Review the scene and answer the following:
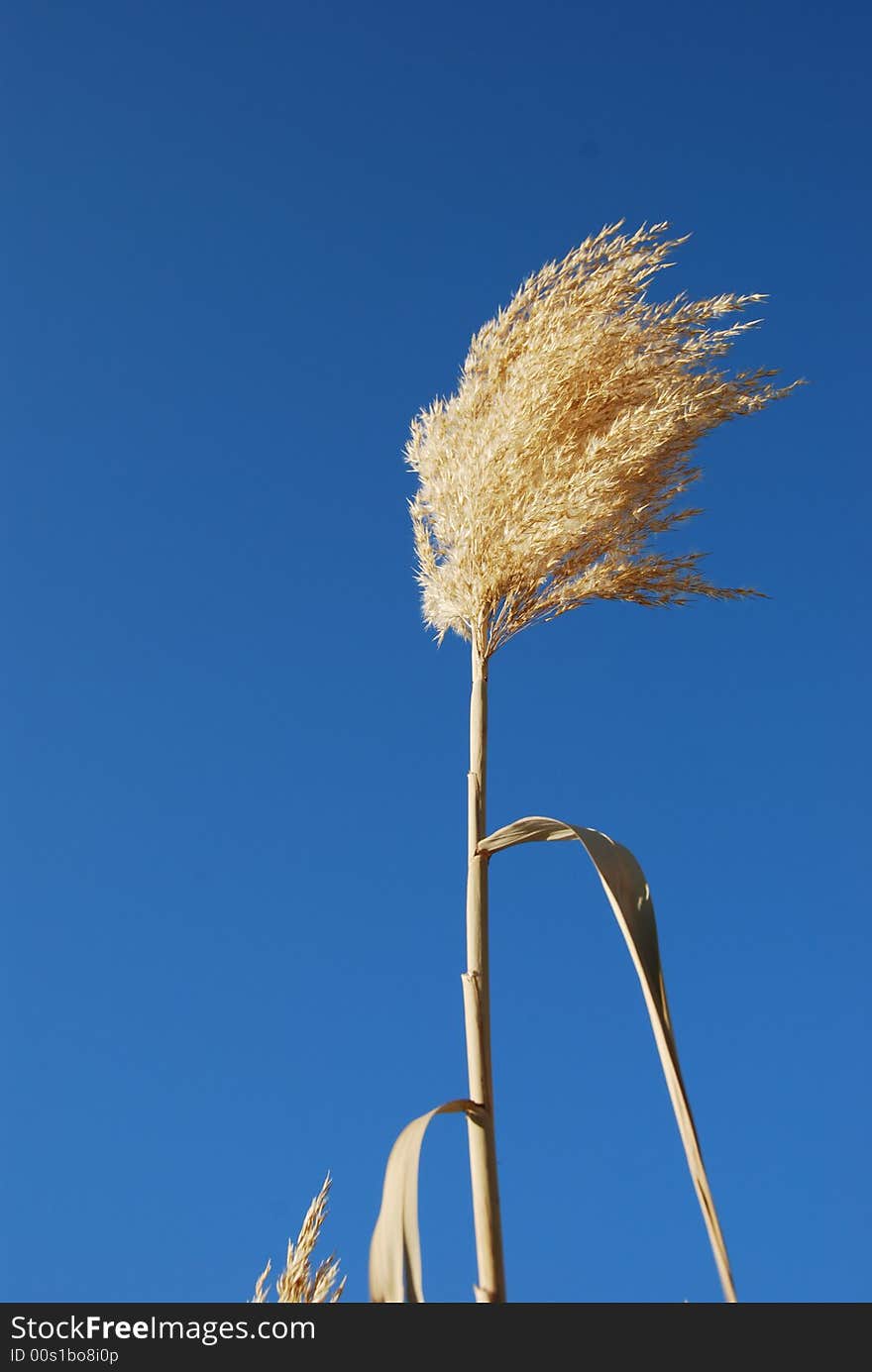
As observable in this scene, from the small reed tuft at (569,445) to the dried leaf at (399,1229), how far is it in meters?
0.96

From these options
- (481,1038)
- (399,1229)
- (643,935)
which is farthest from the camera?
(481,1038)

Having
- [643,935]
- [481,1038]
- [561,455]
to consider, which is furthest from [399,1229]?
[561,455]

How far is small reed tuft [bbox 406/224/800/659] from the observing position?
2.11m

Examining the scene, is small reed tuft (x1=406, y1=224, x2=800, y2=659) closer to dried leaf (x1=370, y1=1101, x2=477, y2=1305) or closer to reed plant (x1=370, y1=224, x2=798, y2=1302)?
reed plant (x1=370, y1=224, x2=798, y2=1302)

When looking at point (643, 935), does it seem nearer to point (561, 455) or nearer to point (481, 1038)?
point (481, 1038)

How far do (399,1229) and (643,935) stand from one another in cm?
50

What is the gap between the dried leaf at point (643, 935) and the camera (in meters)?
1.26

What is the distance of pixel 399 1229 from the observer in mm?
1400

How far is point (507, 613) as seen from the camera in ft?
7.13

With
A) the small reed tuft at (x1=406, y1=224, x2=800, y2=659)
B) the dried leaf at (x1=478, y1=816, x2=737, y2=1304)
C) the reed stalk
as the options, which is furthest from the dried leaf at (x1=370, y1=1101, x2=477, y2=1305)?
the small reed tuft at (x1=406, y1=224, x2=800, y2=659)

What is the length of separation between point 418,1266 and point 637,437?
1473 millimetres
